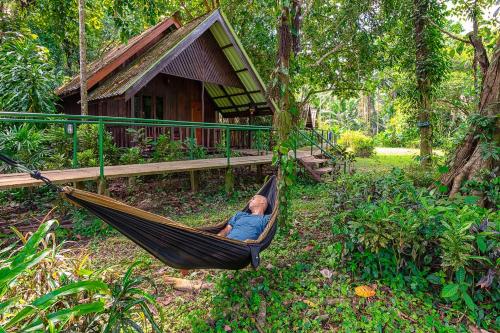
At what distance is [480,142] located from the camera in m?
4.12

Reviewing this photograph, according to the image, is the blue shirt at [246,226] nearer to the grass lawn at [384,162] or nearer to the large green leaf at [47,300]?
the large green leaf at [47,300]

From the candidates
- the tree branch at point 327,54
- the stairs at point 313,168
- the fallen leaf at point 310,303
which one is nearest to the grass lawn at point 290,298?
the fallen leaf at point 310,303

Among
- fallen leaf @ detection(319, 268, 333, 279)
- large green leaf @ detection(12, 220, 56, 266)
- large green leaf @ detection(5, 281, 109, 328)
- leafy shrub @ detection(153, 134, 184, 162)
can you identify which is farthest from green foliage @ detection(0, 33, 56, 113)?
fallen leaf @ detection(319, 268, 333, 279)

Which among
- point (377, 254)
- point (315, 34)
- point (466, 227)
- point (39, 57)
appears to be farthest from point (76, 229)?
point (315, 34)

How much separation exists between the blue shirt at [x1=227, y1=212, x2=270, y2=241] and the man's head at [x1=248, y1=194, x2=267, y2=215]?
0.71ft

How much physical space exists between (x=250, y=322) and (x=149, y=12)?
20.9ft

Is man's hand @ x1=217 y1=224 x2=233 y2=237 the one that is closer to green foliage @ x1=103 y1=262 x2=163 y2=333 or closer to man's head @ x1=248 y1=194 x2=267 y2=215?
man's head @ x1=248 y1=194 x2=267 y2=215

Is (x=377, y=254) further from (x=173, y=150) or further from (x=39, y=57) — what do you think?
(x=39, y=57)

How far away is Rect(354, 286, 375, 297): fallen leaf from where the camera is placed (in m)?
2.73

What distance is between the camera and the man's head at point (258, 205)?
380cm

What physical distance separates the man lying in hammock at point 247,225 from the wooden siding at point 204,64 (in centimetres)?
581

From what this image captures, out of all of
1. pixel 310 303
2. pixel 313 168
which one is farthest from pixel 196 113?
pixel 310 303

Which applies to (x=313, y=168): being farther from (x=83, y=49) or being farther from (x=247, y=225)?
(x=83, y=49)

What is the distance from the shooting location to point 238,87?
10.4 metres
